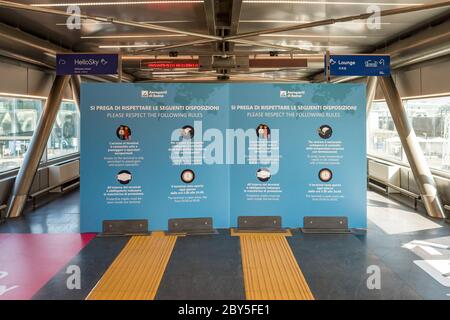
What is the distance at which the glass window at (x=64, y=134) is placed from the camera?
12844mm

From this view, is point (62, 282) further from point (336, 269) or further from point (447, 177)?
point (447, 177)

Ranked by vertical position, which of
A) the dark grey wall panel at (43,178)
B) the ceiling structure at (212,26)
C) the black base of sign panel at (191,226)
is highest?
the ceiling structure at (212,26)

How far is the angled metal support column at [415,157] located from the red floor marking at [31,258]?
22.6ft

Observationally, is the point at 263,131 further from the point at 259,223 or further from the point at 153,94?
the point at 153,94

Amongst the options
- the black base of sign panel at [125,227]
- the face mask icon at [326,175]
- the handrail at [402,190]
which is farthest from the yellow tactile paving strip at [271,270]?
the handrail at [402,190]

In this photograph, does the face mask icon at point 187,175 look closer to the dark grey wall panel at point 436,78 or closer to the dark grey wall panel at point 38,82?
the dark grey wall panel at point 38,82

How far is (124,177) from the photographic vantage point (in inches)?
270

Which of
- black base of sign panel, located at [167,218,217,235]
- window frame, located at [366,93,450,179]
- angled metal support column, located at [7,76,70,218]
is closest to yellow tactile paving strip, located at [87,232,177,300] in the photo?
black base of sign panel, located at [167,218,217,235]

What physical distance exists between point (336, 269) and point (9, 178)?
25.4ft

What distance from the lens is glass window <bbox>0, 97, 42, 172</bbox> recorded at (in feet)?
31.9

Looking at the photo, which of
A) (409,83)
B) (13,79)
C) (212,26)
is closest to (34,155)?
(13,79)

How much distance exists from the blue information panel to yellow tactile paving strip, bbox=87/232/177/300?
2.38 ft

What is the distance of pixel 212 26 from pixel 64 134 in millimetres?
8493

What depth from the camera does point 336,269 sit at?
5.15 metres
